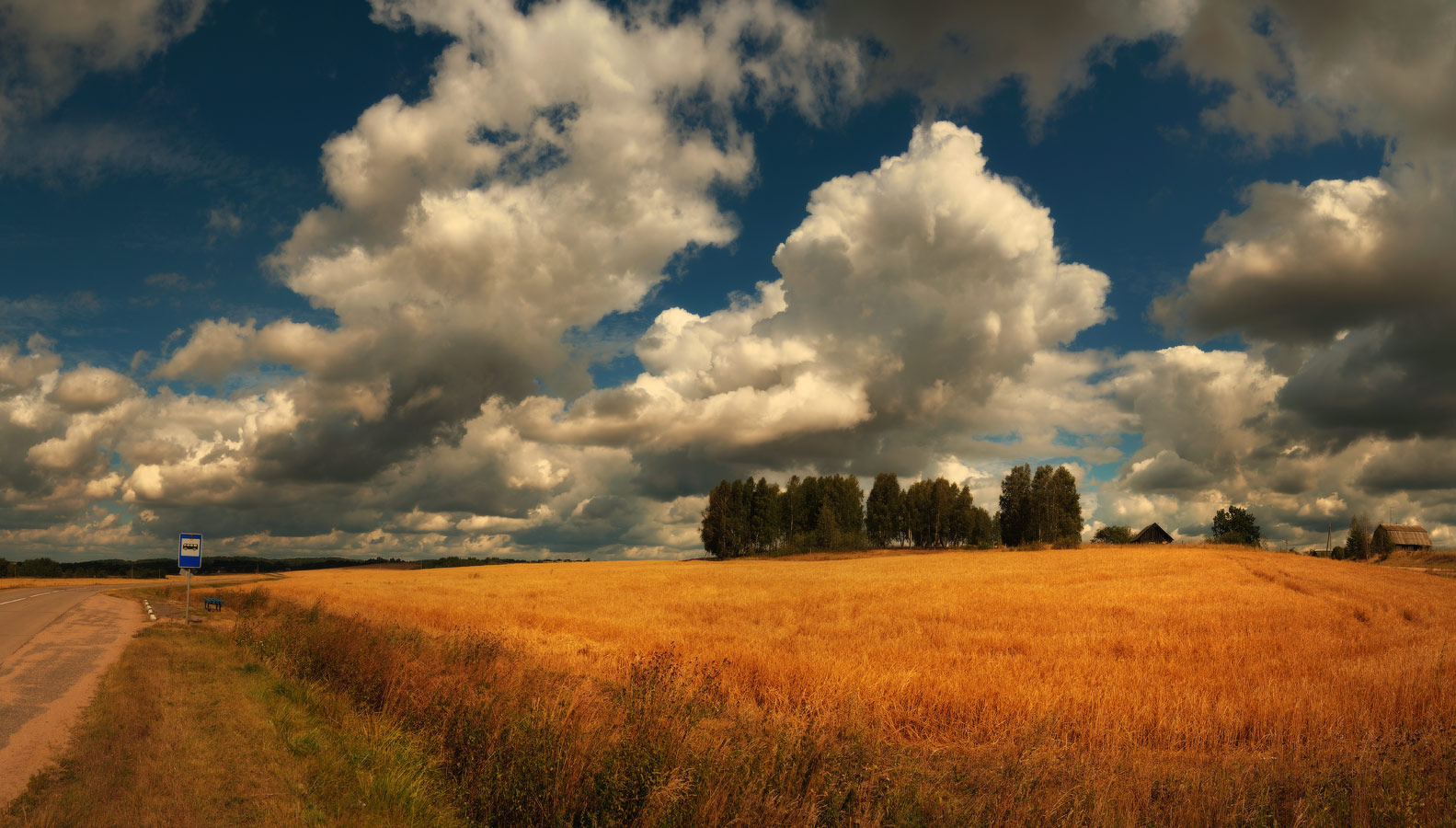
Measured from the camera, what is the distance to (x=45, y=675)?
52.9 feet

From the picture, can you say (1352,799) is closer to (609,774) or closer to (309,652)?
(609,774)

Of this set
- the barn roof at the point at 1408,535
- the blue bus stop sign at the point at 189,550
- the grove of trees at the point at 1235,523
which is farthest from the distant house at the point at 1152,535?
the blue bus stop sign at the point at 189,550

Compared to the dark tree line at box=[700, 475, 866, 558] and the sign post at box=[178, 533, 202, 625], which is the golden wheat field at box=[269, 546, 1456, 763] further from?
the dark tree line at box=[700, 475, 866, 558]

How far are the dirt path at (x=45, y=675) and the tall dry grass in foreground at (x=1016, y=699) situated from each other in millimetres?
4708

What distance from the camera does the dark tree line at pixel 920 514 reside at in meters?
140

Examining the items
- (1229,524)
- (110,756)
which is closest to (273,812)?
(110,756)

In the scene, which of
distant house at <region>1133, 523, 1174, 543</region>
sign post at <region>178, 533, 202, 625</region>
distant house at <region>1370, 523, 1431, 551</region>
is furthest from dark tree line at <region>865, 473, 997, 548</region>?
sign post at <region>178, 533, 202, 625</region>

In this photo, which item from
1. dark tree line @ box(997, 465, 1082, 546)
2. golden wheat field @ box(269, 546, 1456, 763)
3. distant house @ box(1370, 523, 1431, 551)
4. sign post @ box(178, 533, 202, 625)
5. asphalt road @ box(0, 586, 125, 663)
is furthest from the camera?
distant house @ box(1370, 523, 1431, 551)

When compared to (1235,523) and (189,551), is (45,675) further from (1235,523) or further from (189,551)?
(1235,523)

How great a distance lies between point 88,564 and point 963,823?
20679 cm

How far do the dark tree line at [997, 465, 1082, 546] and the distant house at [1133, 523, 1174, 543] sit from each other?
21.0 meters

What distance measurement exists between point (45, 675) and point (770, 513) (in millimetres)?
123360

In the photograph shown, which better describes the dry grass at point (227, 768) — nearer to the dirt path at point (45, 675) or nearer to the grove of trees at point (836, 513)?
the dirt path at point (45, 675)

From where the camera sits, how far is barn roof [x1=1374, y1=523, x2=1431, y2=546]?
521 feet
